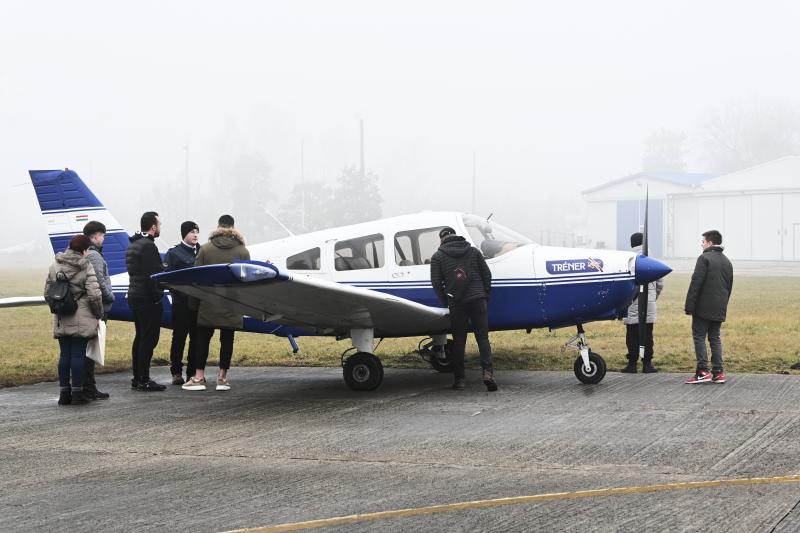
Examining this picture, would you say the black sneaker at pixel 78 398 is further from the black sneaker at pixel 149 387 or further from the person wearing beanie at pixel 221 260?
the person wearing beanie at pixel 221 260

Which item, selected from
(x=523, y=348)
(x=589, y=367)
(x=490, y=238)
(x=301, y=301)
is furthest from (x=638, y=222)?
(x=301, y=301)

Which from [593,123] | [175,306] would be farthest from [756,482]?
[593,123]

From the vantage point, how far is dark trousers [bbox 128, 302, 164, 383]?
11.0 meters

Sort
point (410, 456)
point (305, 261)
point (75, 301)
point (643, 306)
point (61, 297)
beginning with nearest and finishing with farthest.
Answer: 1. point (410, 456)
2. point (61, 297)
3. point (75, 301)
4. point (643, 306)
5. point (305, 261)

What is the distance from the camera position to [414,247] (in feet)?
37.2

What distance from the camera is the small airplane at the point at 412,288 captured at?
33.9 feet

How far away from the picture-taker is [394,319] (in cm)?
1067

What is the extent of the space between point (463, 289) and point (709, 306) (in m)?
2.80

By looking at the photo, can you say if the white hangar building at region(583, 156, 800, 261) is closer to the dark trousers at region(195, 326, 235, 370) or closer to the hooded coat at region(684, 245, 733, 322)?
the hooded coat at region(684, 245, 733, 322)

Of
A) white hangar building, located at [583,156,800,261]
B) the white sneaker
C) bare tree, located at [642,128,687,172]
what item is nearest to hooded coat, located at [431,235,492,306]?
the white sneaker

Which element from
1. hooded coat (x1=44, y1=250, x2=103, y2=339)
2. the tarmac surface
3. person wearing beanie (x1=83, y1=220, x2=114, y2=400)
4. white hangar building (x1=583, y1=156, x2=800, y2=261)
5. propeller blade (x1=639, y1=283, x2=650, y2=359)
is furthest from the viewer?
white hangar building (x1=583, y1=156, x2=800, y2=261)

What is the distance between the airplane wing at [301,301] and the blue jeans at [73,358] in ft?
4.20

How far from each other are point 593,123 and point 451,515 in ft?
616

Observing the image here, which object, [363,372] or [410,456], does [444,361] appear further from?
[410,456]
